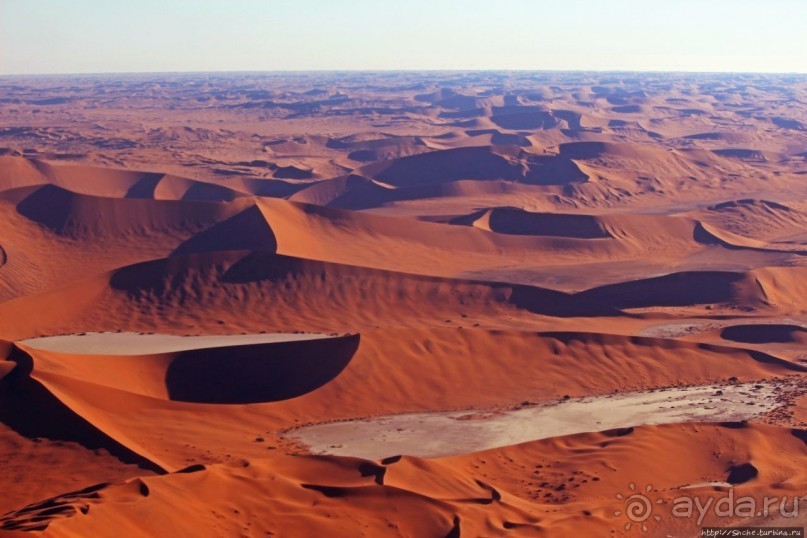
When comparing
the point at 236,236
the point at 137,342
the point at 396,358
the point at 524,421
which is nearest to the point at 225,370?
the point at 396,358

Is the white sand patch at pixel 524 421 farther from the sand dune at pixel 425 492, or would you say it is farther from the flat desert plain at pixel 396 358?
the sand dune at pixel 425 492

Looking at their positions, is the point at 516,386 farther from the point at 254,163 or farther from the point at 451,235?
the point at 254,163

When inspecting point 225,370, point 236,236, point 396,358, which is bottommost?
point 225,370

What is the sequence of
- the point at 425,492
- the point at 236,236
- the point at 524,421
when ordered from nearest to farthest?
the point at 425,492, the point at 524,421, the point at 236,236

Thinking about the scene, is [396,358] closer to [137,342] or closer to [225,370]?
[225,370]

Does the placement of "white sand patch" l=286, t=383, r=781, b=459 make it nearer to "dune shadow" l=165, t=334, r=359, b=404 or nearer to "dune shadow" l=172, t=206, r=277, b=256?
"dune shadow" l=165, t=334, r=359, b=404

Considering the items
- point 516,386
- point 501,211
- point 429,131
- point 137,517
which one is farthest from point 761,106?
point 137,517

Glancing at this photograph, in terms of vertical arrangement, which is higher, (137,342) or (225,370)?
(225,370)

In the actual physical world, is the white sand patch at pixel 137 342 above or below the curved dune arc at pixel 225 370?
below

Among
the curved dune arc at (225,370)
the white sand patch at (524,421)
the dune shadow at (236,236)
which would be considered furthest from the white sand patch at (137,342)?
the dune shadow at (236,236)

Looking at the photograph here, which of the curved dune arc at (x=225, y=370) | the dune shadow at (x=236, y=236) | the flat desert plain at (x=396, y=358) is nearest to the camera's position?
the flat desert plain at (x=396, y=358)
